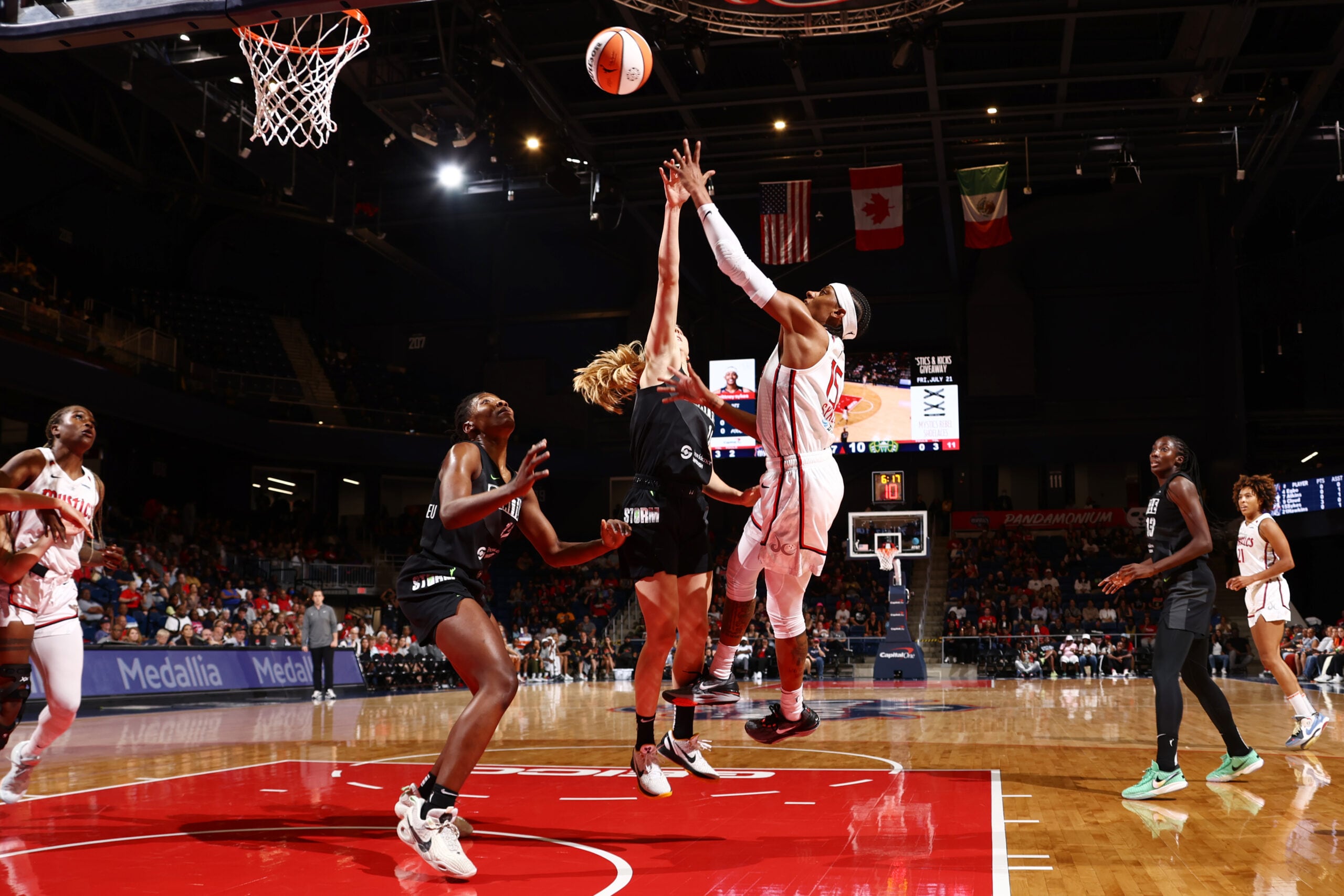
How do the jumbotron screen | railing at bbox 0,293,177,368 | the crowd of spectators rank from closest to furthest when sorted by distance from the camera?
railing at bbox 0,293,177,368 → the jumbotron screen → the crowd of spectators

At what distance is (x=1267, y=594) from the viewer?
8.63 m

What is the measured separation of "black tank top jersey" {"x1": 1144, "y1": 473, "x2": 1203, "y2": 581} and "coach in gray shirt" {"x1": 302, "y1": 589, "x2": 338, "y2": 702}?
12.7 metres

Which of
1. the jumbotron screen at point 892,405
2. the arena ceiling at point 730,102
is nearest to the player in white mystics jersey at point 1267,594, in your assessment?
the arena ceiling at point 730,102

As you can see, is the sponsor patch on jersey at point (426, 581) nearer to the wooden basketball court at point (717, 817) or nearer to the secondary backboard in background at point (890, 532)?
the wooden basketball court at point (717, 817)

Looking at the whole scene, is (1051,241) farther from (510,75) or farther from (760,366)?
(510,75)

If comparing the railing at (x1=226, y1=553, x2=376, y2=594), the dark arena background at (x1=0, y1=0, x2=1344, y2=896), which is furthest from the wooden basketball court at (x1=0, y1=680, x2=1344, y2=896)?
the railing at (x1=226, y1=553, x2=376, y2=594)

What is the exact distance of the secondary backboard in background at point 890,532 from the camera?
23.8m

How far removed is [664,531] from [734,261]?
1.38 metres

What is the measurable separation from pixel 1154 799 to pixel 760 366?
24296 millimetres

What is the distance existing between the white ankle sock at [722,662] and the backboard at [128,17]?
419 cm

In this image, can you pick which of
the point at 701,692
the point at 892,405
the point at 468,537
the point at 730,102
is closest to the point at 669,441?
the point at 468,537

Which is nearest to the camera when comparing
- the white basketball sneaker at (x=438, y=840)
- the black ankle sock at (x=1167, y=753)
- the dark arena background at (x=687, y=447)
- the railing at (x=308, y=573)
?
the white basketball sneaker at (x=438, y=840)

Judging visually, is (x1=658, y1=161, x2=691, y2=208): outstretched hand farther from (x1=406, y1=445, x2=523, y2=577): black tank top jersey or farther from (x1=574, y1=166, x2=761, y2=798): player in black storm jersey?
(x1=406, y1=445, x2=523, y2=577): black tank top jersey

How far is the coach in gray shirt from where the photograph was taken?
1648 centimetres
